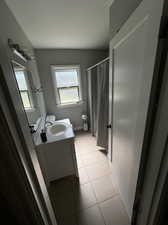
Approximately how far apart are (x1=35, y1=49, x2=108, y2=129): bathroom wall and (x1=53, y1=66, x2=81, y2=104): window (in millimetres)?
144

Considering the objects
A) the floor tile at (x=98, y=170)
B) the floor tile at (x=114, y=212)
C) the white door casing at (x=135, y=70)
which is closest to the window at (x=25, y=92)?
the white door casing at (x=135, y=70)

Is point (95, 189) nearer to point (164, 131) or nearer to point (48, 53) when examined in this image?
point (164, 131)

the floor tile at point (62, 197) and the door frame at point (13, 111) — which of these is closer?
the door frame at point (13, 111)

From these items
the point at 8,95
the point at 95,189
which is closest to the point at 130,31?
the point at 8,95

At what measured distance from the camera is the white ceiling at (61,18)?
3.77ft

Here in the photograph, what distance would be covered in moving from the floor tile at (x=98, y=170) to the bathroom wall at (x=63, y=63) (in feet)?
5.35

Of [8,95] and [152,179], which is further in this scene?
[152,179]

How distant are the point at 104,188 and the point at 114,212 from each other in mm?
301

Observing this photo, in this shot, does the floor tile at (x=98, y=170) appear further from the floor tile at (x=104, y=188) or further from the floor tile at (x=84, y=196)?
the floor tile at (x=84, y=196)

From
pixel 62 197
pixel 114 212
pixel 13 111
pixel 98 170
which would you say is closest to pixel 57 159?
pixel 62 197

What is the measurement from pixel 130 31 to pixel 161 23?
13.5 inches

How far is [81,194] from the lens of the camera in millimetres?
1488

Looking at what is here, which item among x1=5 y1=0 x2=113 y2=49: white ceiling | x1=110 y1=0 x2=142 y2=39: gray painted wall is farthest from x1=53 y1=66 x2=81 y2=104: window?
x1=110 y1=0 x2=142 y2=39: gray painted wall

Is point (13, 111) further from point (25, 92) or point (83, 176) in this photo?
point (83, 176)
